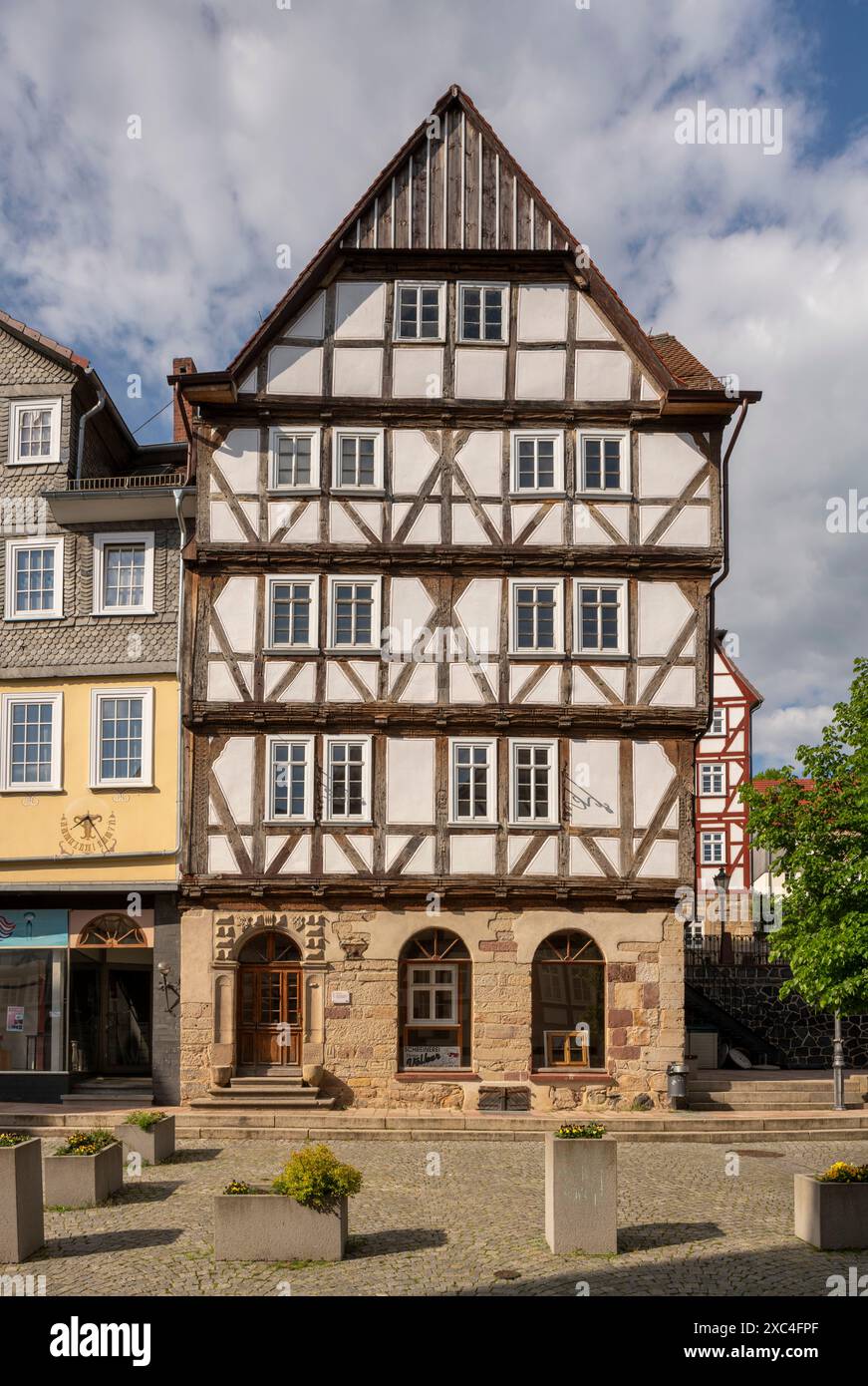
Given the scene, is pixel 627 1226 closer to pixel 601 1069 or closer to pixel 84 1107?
pixel 601 1069

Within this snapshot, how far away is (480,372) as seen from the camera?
2352cm

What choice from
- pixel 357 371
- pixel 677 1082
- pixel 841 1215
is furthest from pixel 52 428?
pixel 841 1215

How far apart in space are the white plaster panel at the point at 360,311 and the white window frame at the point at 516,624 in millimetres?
5371

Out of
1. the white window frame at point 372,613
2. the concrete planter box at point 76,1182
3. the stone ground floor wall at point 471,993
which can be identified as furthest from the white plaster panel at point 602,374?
the concrete planter box at point 76,1182

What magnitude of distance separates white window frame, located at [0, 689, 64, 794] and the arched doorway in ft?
15.7

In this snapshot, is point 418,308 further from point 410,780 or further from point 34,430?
point 410,780

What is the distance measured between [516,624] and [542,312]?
233 inches

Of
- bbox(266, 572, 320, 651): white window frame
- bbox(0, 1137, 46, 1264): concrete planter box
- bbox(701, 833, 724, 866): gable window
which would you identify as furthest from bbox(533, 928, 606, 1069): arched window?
bbox(701, 833, 724, 866): gable window

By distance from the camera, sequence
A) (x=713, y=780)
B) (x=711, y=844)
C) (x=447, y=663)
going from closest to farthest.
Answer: (x=447, y=663) → (x=711, y=844) → (x=713, y=780)

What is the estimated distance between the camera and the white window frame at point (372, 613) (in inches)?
899

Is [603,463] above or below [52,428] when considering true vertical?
below

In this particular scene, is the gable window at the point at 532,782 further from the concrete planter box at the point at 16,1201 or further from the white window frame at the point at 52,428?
the concrete planter box at the point at 16,1201

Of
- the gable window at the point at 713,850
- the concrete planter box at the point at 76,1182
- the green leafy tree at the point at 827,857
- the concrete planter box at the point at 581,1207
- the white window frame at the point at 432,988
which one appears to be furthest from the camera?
the gable window at the point at 713,850

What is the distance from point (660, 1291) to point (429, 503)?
1509 cm
